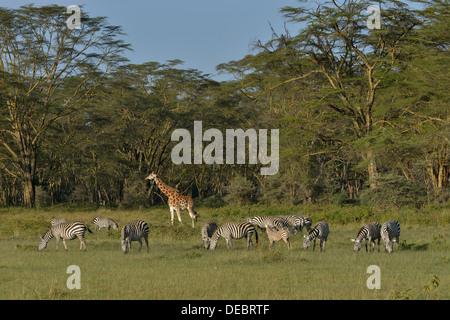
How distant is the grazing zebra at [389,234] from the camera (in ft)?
52.9

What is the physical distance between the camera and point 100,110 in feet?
148

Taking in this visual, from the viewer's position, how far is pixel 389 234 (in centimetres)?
1634

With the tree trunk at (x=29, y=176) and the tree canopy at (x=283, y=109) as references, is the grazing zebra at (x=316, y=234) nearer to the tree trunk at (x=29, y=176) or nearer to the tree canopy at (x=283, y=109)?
the tree canopy at (x=283, y=109)

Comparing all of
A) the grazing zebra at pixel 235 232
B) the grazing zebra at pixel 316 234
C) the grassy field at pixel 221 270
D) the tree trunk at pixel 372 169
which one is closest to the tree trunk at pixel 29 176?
the grassy field at pixel 221 270

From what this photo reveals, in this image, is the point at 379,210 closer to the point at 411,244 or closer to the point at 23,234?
the point at 411,244

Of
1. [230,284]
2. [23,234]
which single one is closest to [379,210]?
[23,234]

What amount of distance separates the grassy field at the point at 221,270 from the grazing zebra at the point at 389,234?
1.50 feet

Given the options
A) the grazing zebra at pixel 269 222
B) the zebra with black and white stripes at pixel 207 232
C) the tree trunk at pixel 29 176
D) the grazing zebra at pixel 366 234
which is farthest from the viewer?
the tree trunk at pixel 29 176

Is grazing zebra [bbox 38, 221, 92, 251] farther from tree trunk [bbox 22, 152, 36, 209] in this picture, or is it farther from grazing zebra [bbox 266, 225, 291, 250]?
tree trunk [bbox 22, 152, 36, 209]

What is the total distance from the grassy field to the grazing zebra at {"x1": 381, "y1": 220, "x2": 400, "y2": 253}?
0.46 meters

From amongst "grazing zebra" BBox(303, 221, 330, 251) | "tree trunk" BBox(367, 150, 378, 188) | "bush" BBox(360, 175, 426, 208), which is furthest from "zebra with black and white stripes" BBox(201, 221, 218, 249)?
"tree trunk" BBox(367, 150, 378, 188)

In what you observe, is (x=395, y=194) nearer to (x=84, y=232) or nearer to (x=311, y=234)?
(x=311, y=234)

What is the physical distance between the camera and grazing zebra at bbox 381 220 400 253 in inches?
635
